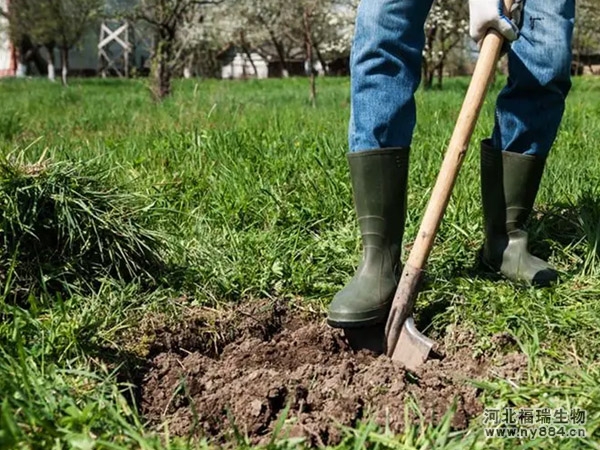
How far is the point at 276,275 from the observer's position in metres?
2.63

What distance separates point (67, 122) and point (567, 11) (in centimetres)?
488

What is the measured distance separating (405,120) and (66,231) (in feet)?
3.66

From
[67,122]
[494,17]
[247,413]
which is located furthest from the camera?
[67,122]

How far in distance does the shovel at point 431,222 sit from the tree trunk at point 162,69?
762 centimetres

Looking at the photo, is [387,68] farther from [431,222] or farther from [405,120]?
[431,222]

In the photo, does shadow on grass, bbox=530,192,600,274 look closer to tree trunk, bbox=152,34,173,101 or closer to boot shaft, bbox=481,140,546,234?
boot shaft, bbox=481,140,546,234

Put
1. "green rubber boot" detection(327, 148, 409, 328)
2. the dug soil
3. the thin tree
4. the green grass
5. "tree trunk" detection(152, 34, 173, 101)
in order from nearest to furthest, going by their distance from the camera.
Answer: the green grass < the dug soil < "green rubber boot" detection(327, 148, 409, 328) < "tree trunk" detection(152, 34, 173, 101) < the thin tree

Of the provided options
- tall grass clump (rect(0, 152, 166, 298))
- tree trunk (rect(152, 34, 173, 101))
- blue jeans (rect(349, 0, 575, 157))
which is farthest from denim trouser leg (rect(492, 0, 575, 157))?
tree trunk (rect(152, 34, 173, 101))

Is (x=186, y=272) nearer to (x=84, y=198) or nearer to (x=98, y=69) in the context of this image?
(x=84, y=198)

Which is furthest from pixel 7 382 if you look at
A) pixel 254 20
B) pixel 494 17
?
pixel 254 20

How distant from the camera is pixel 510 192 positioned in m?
2.56

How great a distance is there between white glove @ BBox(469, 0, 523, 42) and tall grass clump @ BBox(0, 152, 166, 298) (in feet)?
4.02

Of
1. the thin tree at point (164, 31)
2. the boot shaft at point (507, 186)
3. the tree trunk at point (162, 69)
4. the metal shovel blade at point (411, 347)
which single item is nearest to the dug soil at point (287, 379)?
the metal shovel blade at point (411, 347)

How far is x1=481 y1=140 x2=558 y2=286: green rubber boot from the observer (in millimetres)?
2527
